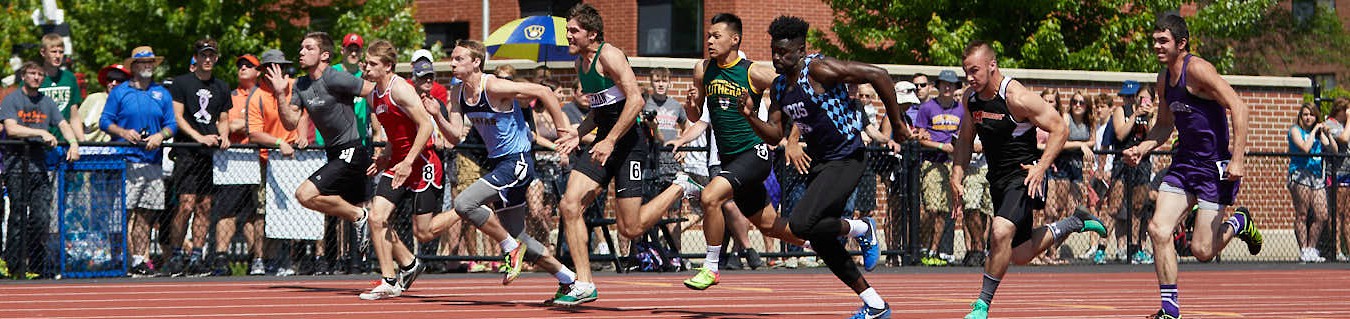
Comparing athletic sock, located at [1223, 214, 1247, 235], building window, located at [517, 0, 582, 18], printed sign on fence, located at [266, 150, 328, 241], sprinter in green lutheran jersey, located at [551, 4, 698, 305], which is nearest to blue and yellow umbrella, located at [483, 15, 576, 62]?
printed sign on fence, located at [266, 150, 328, 241]

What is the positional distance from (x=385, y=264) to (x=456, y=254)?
4957 millimetres

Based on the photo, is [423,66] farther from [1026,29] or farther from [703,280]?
[1026,29]

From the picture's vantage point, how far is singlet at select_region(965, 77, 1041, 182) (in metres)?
10.7

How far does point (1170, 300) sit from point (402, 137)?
200 inches

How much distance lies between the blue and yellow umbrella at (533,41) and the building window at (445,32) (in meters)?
20.6

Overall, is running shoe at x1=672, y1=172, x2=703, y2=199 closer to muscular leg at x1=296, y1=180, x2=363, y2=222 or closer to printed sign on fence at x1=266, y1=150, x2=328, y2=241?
muscular leg at x1=296, y1=180, x2=363, y2=222

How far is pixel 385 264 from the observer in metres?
12.9

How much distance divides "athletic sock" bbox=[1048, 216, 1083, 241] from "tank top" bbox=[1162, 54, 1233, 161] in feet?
2.37

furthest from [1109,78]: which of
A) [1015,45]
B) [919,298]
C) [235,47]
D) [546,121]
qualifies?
[235,47]

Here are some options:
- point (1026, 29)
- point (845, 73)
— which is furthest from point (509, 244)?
point (1026, 29)

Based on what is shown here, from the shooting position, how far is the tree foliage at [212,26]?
115 ft

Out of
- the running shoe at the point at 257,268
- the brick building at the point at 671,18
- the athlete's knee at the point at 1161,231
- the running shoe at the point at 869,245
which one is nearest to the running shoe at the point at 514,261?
the running shoe at the point at 869,245

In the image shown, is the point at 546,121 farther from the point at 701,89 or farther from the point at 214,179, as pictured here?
the point at 701,89

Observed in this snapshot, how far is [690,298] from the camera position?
1302 centimetres
